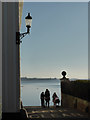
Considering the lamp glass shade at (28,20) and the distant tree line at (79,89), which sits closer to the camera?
the lamp glass shade at (28,20)

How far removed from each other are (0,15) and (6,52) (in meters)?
1.29

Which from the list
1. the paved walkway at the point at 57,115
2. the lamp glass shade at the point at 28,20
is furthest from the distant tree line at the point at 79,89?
the lamp glass shade at the point at 28,20

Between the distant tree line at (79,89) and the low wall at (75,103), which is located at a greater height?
the distant tree line at (79,89)

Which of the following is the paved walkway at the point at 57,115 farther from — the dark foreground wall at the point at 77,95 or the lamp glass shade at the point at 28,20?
the lamp glass shade at the point at 28,20

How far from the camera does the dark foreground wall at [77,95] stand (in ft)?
40.0

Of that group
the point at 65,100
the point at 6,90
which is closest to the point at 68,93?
the point at 65,100

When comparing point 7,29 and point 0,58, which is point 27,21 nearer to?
point 7,29

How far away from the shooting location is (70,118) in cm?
1023

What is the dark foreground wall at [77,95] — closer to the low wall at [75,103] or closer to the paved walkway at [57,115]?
the low wall at [75,103]

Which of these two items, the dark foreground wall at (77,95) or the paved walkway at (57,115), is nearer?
the paved walkway at (57,115)

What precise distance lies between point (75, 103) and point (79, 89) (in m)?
1.18

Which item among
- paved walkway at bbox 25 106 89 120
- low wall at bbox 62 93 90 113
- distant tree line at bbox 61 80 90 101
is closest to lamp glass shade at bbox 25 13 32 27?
paved walkway at bbox 25 106 89 120

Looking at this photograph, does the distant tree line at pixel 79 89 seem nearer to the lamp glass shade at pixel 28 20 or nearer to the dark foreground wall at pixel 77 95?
the dark foreground wall at pixel 77 95

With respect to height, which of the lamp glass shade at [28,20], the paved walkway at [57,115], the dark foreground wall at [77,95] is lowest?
the paved walkway at [57,115]
